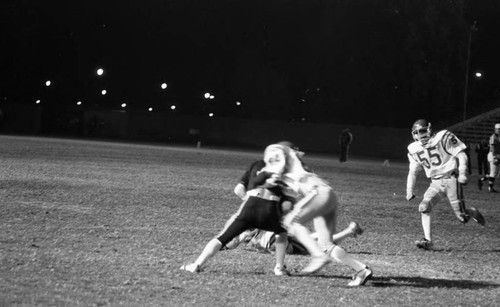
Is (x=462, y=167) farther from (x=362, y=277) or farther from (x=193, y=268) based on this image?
(x=193, y=268)

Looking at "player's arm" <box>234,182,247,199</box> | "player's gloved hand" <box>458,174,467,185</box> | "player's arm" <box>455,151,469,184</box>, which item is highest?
"player's arm" <box>455,151,469,184</box>

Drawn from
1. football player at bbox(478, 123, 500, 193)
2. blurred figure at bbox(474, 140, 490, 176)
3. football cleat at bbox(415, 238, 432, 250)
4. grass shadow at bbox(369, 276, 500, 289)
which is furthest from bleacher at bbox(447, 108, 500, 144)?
grass shadow at bbox(369, 276, 500, 289)

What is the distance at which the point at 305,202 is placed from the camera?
407 inches

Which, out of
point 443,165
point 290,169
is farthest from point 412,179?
point 290,169

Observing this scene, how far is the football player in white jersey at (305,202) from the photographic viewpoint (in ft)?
33.6

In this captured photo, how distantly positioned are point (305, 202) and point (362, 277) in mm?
1033

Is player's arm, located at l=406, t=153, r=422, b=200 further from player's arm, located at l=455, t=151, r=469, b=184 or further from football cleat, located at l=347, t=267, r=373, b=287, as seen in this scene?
football cleat, located at l=347, t=267, r=373, b=287

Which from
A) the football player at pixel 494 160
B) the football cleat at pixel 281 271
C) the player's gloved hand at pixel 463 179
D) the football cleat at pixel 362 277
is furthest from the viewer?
the football player at pixel 494 160

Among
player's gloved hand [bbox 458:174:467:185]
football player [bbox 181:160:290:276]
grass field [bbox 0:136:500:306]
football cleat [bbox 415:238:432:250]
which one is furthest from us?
player's gloved hand [bbox 458:174:467:185]

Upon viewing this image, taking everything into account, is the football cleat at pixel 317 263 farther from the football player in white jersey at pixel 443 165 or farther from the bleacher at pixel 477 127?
the bleacher at pixel 477 127

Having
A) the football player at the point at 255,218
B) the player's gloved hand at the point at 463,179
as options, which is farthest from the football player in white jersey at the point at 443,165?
the football player at the point at 255,218

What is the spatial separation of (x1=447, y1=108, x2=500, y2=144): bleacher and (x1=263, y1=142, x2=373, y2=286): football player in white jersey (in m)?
54.0

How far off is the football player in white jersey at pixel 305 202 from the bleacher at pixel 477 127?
54.0 m

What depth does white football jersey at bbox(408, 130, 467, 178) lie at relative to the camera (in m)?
15.0
